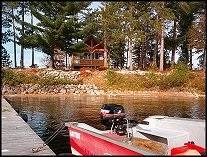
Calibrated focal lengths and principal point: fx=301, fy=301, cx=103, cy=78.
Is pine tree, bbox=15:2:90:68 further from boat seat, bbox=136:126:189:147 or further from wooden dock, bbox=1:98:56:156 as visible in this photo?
boat seat, bbox=136:126:189:147

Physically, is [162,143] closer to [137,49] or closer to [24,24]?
[24,24]

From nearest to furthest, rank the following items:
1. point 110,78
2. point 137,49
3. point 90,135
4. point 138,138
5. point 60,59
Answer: point 90,135, point 138,138, point 110,78, point 137,49, point 60,59

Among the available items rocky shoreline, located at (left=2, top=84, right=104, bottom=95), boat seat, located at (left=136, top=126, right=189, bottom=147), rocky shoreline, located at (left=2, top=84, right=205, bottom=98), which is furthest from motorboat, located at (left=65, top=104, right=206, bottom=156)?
rocky shoreline, located at (left=2, top=84, right=104, bottom=95)

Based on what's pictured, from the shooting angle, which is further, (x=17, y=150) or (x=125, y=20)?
(x=125, y=20)

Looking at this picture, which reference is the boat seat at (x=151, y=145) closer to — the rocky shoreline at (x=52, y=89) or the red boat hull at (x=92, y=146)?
the red boat hull at (x=92, y=146)

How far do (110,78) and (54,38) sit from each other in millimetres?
7166

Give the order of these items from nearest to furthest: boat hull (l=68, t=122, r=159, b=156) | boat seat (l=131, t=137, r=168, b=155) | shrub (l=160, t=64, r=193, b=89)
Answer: boat hull (l=68, t=122, r=159, b=156)
boat seat (l=131, t=137, r=168, b=155)
shrub (l=160, t=64, r=193, b=89)

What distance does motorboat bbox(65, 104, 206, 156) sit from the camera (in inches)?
243

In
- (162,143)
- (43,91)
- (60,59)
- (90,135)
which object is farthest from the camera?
(60,59)

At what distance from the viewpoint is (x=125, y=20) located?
3234 centimetres

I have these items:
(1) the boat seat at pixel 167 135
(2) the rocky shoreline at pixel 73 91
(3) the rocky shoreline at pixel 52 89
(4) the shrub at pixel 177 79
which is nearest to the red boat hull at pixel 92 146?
(1) the boat seat at pixel 167 135

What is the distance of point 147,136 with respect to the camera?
7664 millimetres

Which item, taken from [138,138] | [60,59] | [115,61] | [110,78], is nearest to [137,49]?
[115,61]

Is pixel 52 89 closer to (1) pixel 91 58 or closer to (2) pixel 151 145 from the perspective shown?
(1) pixel 91 58
